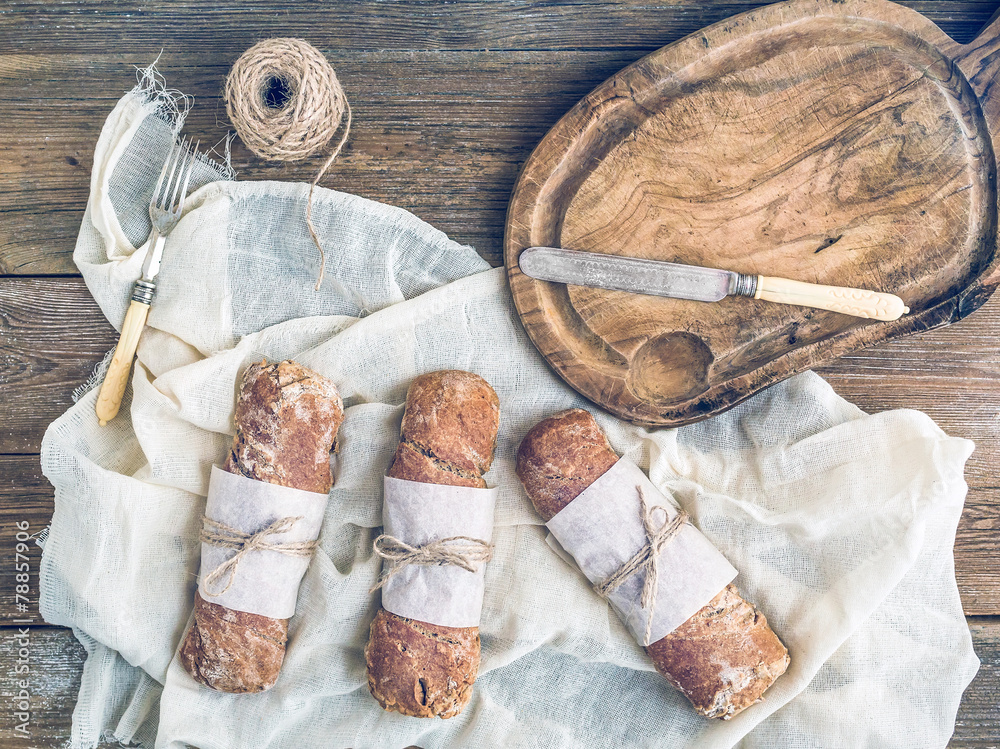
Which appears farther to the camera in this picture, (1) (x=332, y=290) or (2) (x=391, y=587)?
(1) (x=332, y=290)

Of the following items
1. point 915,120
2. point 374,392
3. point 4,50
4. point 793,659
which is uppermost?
point 915,120

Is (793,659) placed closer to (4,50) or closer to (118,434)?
(118,434)

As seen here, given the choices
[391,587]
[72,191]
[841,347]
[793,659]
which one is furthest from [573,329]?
[72,191]

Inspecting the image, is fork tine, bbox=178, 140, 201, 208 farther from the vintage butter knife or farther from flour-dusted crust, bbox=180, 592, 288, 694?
flour-dusted crust, bbox=180, 592, 288, 694

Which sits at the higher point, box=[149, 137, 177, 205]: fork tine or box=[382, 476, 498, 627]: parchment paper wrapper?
box=[149, 137, 177, 205]: fork tine

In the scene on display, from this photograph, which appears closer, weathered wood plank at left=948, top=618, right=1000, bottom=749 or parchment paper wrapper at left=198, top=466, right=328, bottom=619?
parchment paper wrapper at left=198, top=466, right=328, bottom=619

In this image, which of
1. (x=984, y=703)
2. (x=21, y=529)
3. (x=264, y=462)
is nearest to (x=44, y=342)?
(x=21, y=529)

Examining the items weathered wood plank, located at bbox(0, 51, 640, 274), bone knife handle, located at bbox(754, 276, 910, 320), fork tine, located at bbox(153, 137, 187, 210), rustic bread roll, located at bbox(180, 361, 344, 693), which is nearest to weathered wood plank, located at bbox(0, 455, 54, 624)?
rustic bread roll, located at bbox(180, 361, 344, 693)
